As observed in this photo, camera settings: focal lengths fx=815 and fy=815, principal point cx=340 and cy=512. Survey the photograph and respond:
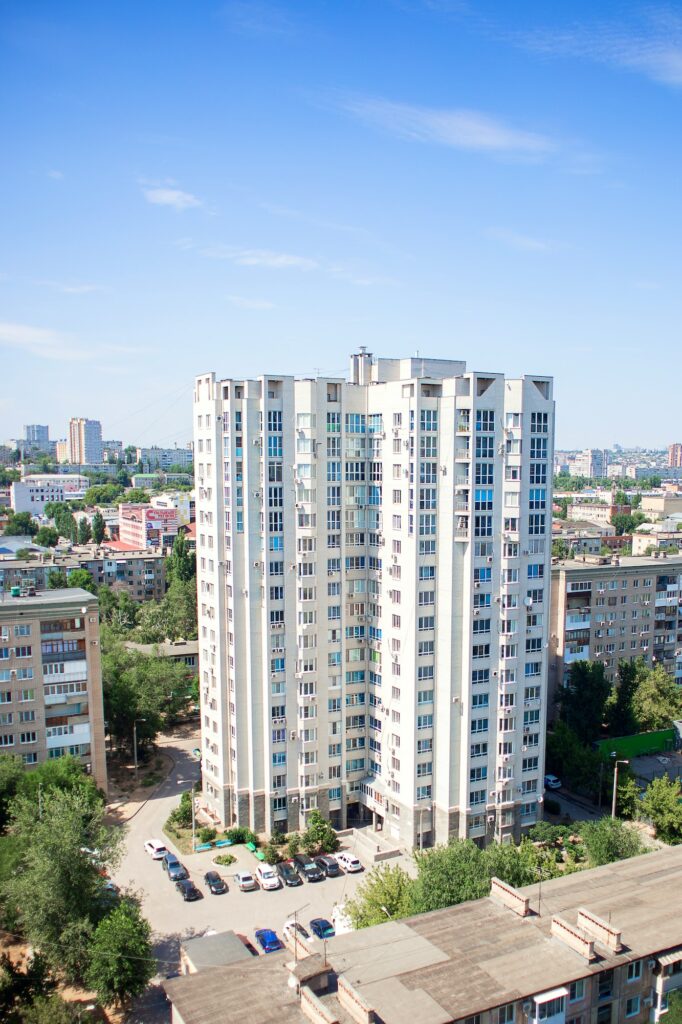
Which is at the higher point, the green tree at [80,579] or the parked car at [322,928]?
the green tree at [80,579]

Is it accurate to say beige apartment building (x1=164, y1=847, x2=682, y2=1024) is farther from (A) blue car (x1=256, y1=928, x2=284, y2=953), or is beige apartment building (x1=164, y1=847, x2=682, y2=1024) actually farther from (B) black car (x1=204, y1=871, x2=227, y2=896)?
(B) black car (x1=204, y1=871, x2=227, y2=896)

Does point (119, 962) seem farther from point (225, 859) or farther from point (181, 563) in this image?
point (181, 563)

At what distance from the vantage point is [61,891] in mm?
25906

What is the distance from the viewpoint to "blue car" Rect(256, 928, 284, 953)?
93.4ft

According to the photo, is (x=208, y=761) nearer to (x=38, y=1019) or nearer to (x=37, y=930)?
(x=37, y=930)

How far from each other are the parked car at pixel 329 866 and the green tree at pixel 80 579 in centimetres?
4194

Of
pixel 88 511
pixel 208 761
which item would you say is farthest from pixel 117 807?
pixel 88 511

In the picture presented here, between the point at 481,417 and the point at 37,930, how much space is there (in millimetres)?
24041

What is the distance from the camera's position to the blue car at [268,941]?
93.4 ft

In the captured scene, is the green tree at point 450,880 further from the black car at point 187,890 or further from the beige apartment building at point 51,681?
the beige apartment building at point 51,681

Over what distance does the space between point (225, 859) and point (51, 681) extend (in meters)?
11.8

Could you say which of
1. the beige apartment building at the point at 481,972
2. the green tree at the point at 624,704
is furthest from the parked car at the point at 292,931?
the green tree at the point at 624,704

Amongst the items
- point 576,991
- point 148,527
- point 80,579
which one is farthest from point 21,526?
point 576,991

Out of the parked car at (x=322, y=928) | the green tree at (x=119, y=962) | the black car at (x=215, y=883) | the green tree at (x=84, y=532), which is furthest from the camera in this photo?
the green tree at (x=84, y=532)
